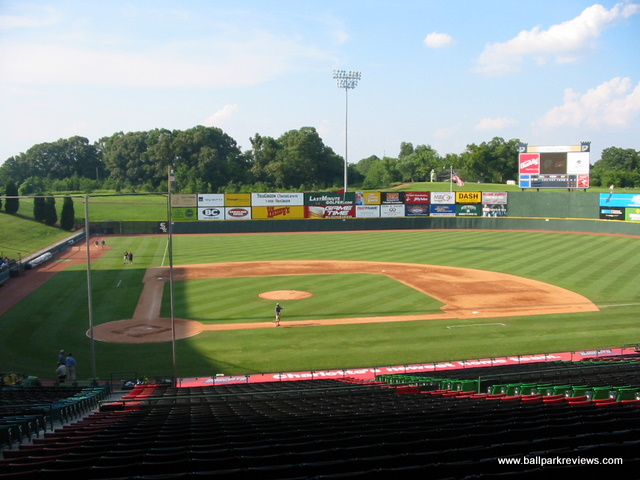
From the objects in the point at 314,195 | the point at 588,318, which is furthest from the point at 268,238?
the point at 588,318

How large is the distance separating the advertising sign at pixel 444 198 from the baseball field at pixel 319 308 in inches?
972

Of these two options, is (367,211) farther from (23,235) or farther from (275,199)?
(23,235)

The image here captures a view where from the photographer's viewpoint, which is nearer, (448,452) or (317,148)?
(448,452)

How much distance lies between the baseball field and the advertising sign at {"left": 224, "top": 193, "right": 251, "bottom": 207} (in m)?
19.6

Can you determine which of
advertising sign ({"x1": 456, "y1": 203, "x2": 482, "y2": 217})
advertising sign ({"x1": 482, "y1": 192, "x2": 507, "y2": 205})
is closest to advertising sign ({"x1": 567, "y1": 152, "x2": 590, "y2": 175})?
advertising sign ({"x1": 482, "y1": 192, "x2": 507, "y2": 205})

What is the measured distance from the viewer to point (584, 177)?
6725 centimetres

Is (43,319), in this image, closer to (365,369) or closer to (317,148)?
(365,369)

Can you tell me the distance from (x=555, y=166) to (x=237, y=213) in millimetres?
41686

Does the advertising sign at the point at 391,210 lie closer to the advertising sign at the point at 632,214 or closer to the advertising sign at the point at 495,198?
the advertising sign at the point at 495,198

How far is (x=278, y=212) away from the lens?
239 ft

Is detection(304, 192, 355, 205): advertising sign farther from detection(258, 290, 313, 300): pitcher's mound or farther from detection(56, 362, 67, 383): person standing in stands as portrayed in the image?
detection(56, 362, 67, 383): person standing in stands

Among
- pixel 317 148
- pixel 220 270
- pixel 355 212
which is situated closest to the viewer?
pixel 220 270

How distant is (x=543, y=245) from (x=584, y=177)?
61.8 ft

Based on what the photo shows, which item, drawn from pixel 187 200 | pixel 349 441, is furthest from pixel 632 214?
pixel 349 441
